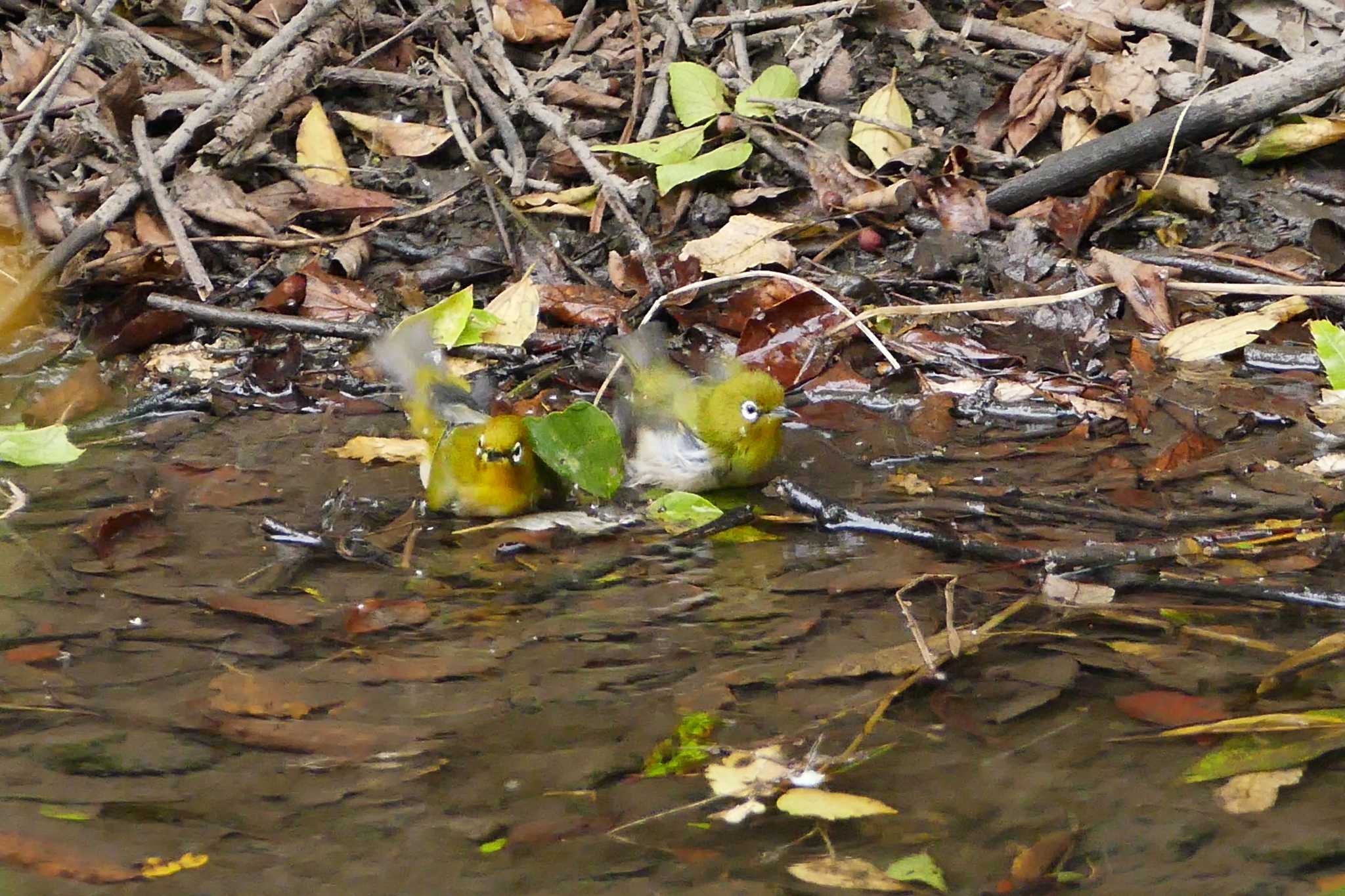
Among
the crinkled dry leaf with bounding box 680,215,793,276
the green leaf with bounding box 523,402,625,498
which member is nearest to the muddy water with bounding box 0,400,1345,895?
the green leaf with bounding box 523,402,625,498

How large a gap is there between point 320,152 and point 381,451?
9.31ft

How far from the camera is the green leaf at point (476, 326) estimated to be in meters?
6.00

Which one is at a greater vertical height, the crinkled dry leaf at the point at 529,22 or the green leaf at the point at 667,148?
the crinkled dry leaf at the point at 529,22

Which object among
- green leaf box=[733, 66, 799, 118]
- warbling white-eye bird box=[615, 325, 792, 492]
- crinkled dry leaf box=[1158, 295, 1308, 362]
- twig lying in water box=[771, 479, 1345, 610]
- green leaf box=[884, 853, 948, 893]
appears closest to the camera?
green leaf box=[884, 853, 948, 893]

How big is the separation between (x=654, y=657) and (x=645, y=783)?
0.66 metres

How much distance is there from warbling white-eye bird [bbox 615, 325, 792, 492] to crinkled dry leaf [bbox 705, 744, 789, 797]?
2116 mm

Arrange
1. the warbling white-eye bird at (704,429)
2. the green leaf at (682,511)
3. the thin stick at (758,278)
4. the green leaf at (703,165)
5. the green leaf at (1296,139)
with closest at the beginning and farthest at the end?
the green leaf at (682,511) → the warbling white-eye bird at (704,429) → the thin stick at (758,278) → the green leaf at (1296,139) → the green leaf at (703,165)

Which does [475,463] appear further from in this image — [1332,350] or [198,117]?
[198,117]

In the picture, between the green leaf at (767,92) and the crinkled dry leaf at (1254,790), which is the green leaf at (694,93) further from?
the crinkled dry leaf at (1254,790)

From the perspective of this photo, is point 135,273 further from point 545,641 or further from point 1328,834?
point 1328,834

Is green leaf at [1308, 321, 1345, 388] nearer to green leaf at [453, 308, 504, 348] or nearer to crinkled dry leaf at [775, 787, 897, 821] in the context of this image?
crinkled dry leaf at [775, 787, 897, 821]

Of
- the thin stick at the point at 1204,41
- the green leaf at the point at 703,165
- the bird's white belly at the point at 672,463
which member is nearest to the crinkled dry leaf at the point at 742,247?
the green leaf at the point at 703,165

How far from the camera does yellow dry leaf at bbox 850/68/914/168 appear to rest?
6797 millimetres

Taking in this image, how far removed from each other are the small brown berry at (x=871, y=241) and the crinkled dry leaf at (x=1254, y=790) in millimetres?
4308
